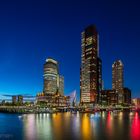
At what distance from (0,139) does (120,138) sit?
24496mm

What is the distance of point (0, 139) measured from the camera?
188 ft

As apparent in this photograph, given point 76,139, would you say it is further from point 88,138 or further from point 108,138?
point 108,138

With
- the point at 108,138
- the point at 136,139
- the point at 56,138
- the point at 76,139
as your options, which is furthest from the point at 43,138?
the point at 136,139

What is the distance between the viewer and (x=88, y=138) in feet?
210

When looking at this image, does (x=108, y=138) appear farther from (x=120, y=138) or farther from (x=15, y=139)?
(x=15, y=139)

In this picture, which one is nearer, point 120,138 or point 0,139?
point 0,139

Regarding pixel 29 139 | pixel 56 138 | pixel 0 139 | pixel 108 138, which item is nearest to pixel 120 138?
pixel 108 138

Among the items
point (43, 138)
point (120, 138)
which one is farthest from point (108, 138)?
point (43, 138)

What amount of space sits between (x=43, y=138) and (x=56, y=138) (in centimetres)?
275

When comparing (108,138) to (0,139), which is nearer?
(0,139)

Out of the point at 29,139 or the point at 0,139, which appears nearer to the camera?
the point at 0,139

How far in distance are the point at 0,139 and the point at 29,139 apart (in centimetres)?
764

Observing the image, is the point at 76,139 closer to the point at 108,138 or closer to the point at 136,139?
the point at 108,138

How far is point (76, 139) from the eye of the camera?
62781 millimetres
